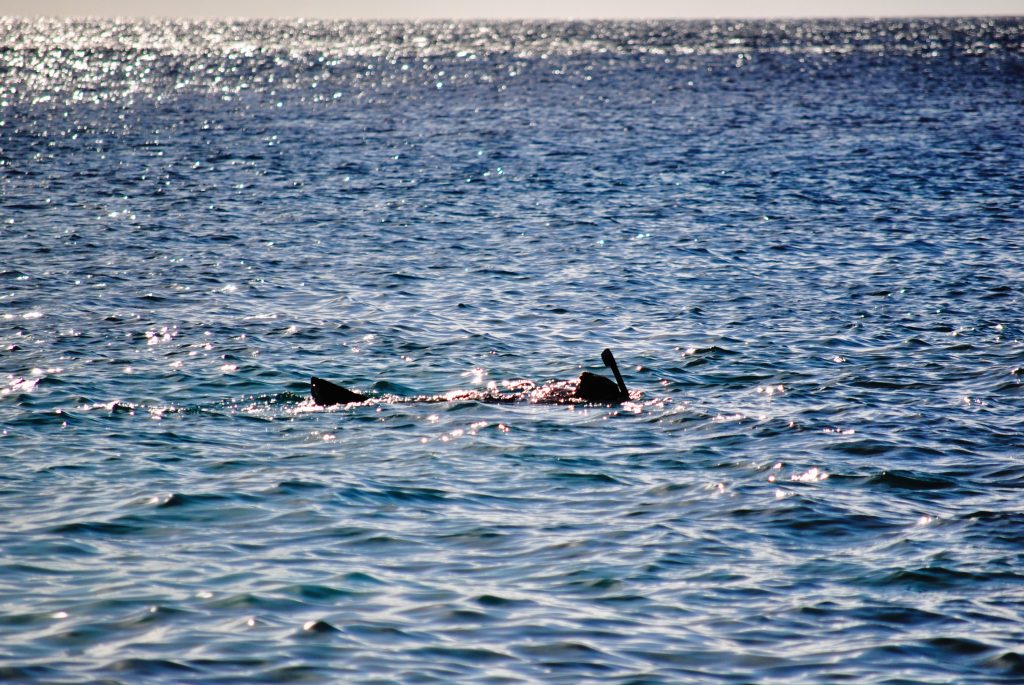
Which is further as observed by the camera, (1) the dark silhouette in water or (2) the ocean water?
(1) the dark silhouette in water

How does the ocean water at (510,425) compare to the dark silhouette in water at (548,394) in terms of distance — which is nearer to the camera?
the ocean water at (510,425)

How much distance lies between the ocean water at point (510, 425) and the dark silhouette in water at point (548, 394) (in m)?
0.44

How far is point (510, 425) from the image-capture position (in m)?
20.6

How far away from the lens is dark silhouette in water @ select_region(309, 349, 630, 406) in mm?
21406

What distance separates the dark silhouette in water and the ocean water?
44 cm

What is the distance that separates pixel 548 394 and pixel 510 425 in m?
1.85

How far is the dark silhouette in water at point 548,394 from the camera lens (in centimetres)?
2141

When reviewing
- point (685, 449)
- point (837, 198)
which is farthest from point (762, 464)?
point (837, 198)

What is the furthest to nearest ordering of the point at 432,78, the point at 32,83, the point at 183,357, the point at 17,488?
the point at 432,78
the point at 32,83
the point at 183,357
the point at 17,488

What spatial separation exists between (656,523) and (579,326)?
1222 centimetres

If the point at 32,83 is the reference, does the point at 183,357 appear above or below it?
below

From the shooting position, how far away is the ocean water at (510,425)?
1288cm

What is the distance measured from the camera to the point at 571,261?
118 feet

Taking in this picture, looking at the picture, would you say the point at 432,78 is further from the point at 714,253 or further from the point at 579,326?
the point at 579,326
